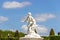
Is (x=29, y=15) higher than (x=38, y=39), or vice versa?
(x=29, y=15)

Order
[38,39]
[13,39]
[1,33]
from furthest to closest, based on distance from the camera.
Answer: [1,33] < [13,39] < [38,39]

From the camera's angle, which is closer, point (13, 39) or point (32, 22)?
point (32, 22)

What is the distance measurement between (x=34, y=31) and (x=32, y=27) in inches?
16.6

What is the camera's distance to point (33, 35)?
23531 mm

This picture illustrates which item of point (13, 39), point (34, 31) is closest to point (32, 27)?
point (34, 31)

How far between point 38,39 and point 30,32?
1.04 m

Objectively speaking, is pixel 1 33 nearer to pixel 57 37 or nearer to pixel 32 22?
pixel 57 37

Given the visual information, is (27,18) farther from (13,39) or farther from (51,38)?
(13,39)

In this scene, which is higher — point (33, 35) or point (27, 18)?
point (27, 18)

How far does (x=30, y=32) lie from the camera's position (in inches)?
934

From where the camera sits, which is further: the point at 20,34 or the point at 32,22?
the point at 20,34

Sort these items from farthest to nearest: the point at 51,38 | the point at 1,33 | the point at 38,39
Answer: the point at 1,33 < the point at 51,38 < the point at 38,39

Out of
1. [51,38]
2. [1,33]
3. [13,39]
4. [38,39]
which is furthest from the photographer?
[1,33]

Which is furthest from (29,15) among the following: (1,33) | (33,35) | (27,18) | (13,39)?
(1,33)
